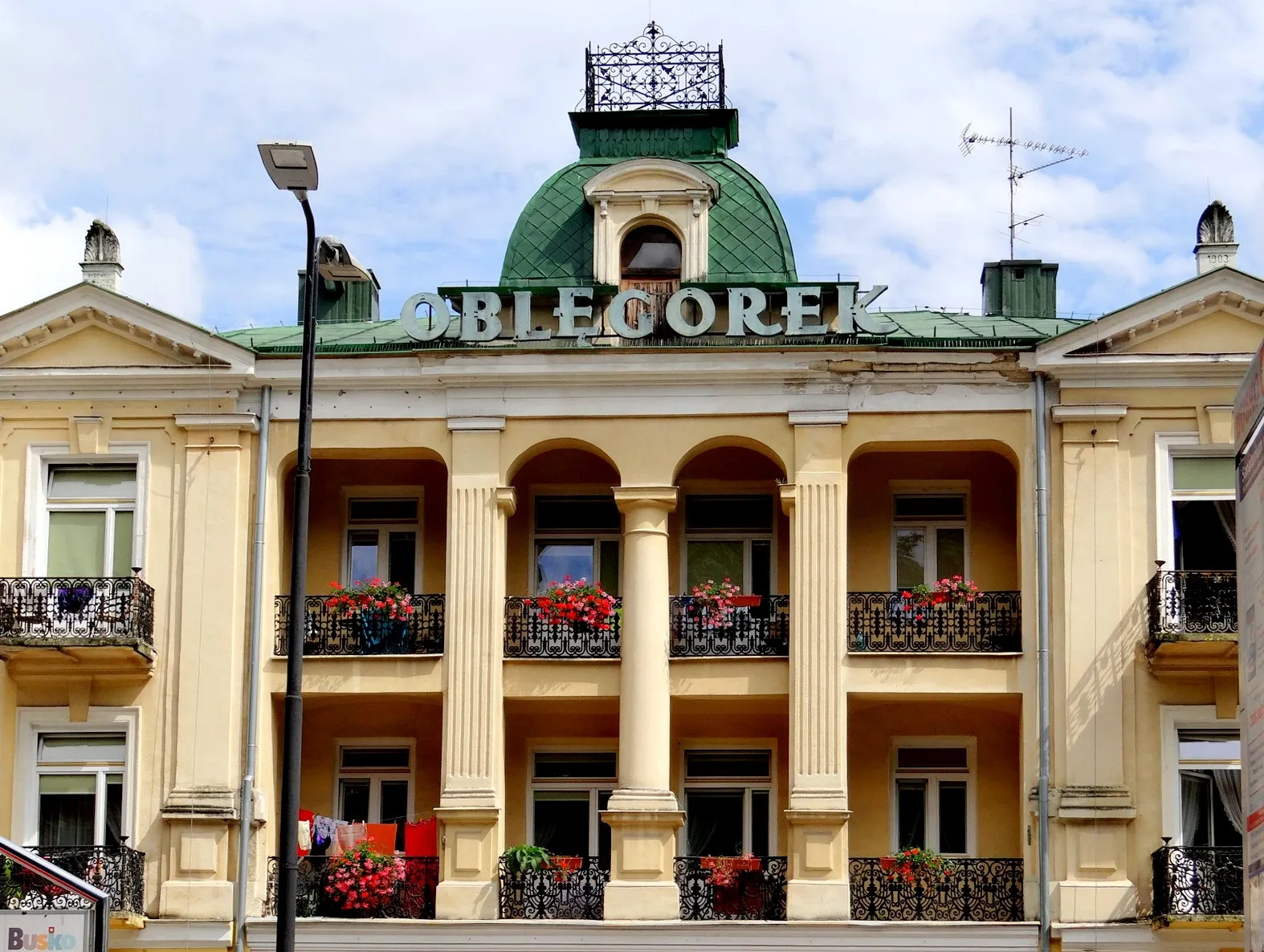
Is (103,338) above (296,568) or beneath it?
above

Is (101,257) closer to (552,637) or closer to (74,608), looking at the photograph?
(74,608)

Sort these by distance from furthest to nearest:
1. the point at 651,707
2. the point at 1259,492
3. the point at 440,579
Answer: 1. the point at 440,579
2. the point at 651,707
3. the point at 1259,492

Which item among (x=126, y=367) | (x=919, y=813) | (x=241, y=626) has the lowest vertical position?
(x=919, y=813)

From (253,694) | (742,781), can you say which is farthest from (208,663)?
(742,781)

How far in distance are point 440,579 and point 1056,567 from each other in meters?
9.40

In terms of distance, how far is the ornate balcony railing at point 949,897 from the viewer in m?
33.2

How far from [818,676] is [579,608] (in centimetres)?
366

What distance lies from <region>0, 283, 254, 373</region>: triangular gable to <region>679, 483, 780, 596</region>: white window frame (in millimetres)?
7065

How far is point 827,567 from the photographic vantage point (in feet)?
112

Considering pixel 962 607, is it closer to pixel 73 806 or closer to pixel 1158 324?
pixel 1158 324

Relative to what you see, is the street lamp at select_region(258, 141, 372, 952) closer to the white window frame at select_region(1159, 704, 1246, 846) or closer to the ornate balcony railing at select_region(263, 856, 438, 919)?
the ornate balcony railing at select_region(263, 856, 438, 919)

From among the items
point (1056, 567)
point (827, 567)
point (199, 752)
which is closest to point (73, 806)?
point (199, 752)

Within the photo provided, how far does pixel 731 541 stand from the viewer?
3628cm

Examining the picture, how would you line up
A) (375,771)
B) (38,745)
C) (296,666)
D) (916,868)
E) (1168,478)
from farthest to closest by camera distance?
(375,771), (38,745), (1168,478), (916,868), (296,666)
